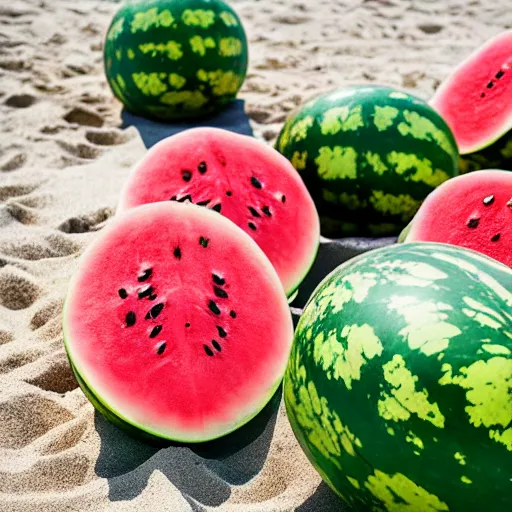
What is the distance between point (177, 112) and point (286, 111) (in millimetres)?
603

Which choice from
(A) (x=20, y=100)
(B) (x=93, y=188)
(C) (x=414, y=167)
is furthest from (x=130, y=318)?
(A) (x=20, y=100)

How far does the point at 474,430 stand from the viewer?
1135mm

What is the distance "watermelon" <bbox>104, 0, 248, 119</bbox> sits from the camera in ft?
10.7

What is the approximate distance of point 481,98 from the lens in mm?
2854

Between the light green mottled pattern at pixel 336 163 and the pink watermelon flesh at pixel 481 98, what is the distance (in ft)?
2.03

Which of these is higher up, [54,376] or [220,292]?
[220,292]

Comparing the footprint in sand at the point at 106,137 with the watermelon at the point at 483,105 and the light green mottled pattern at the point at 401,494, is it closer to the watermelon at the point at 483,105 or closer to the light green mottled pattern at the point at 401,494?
the watermelon at the point at 483,105

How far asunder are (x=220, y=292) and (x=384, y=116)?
1.09 metres

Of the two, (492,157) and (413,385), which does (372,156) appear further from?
(413,385)

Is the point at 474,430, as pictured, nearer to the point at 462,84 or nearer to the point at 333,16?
the point at 462,84

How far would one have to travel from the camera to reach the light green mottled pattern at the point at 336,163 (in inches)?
94.3

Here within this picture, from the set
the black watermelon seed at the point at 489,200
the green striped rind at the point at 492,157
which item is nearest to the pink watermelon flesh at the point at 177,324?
the black watermelon seed at the point at 489,200

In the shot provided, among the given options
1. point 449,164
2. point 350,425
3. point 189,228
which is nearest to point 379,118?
point 449,164

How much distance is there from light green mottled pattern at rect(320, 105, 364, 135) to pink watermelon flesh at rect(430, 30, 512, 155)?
587 millimetres
